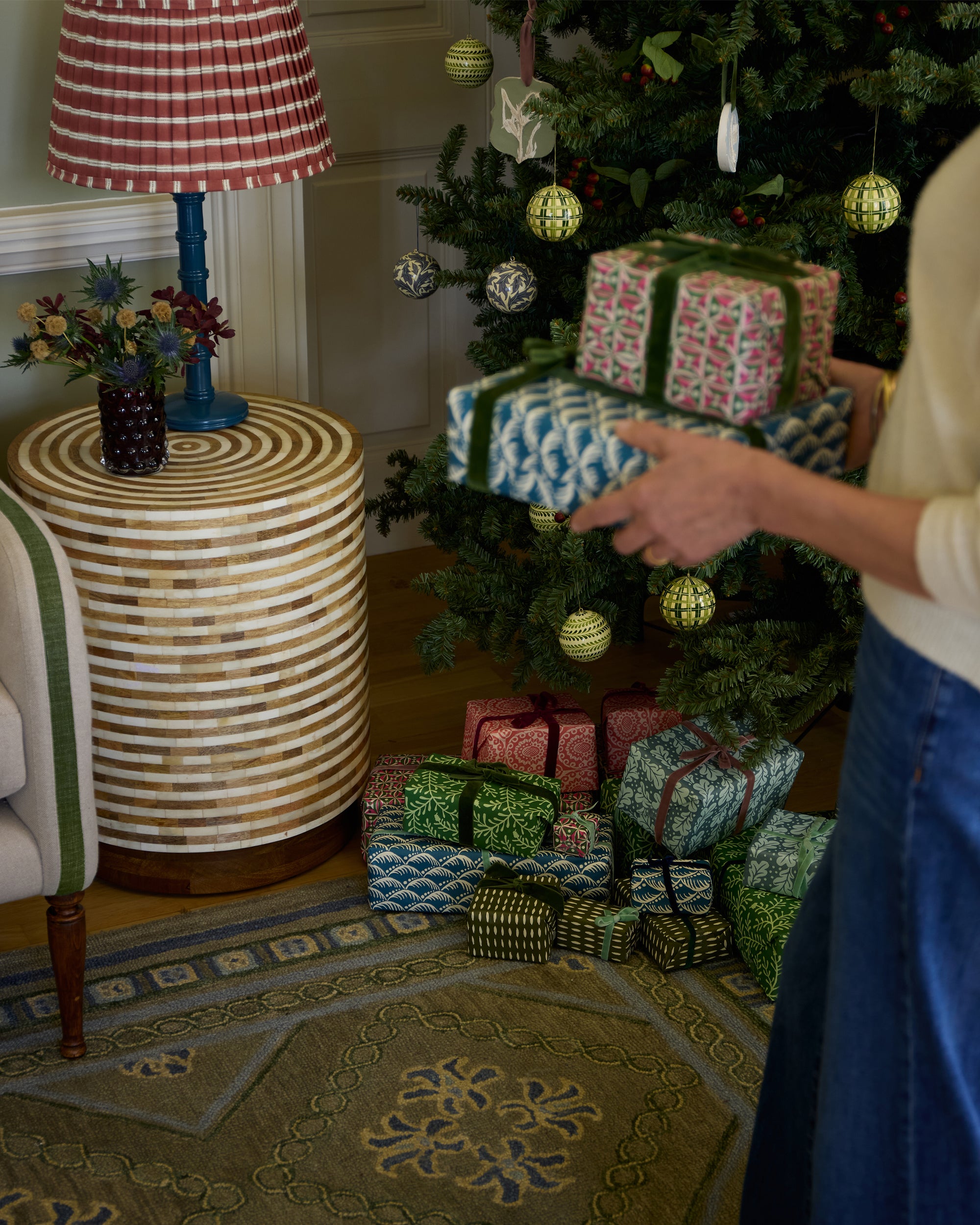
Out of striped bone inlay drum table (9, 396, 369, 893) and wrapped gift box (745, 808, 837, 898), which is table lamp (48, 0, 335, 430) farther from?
wrapped gift box (745, 808, 837, 898)

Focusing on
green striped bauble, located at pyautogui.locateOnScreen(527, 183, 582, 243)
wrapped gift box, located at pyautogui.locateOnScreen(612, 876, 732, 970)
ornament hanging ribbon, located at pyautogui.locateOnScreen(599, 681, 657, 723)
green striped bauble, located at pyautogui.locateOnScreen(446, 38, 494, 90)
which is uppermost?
green striped bauble, located at pyautogui.locateOnScreen(446, 38, 494, 90)

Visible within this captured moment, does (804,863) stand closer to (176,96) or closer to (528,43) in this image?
(528,43)

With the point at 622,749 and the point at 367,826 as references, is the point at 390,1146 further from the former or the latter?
the point at 622,749

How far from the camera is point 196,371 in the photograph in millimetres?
2193

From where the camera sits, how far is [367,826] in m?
2.20

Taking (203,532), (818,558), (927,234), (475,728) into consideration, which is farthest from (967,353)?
(475,728)

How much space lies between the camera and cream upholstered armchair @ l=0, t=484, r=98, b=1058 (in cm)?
161

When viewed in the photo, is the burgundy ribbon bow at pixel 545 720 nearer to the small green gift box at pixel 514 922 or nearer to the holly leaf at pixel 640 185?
the small green gift box at pixel 514 922

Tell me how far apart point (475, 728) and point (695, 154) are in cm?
100

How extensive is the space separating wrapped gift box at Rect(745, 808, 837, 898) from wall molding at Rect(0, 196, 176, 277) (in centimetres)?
146

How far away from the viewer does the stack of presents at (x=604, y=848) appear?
1.99 m

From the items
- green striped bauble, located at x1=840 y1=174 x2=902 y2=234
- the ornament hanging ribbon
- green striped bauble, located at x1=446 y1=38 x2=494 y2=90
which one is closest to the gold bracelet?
green striped bauble, located at x1=840 y1=174 x2=902 y2=234

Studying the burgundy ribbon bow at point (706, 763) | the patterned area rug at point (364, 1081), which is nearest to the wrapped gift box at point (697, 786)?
the burgundy ribbon bow at point (706, 763)

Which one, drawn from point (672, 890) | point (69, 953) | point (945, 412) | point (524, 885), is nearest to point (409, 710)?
point (524, 885)
